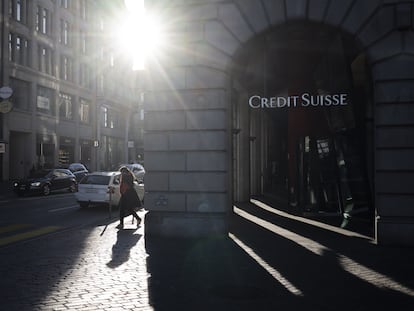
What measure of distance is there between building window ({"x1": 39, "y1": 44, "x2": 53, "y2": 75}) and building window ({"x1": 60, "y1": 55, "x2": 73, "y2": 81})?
242 centimetres

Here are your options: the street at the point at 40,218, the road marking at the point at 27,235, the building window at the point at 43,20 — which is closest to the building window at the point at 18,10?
the building window at the point at 43,20

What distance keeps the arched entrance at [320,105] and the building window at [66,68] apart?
115 feet

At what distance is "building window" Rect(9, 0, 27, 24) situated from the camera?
41000mm

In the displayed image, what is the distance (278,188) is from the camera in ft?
95.6

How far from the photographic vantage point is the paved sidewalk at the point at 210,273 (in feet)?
20.4

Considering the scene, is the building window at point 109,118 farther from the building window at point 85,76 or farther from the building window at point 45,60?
the building window at point 45,60

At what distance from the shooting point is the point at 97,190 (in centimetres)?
1920

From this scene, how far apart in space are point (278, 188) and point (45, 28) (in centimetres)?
3046

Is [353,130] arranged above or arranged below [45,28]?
below

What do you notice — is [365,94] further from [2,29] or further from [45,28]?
[45,28]

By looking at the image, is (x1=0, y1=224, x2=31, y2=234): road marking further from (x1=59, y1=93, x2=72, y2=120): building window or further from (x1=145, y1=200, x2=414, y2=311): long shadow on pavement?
(x1=59, y1=93, x2=72, y2=120): building window

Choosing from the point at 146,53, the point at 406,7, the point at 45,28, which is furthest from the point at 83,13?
the point at 406,7

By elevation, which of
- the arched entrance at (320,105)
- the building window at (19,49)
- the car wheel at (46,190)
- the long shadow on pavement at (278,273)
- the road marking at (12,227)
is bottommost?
the long shadow on pavement at (278,273)

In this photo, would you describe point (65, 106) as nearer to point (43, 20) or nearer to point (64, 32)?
point (64, 32)
